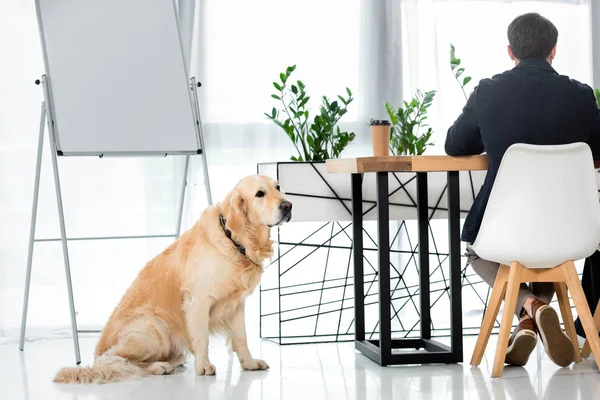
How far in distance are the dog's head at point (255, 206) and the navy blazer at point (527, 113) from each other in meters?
0.65

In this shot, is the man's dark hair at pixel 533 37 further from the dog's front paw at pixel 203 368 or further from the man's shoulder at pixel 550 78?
the dog's front paw at pixel 203 368

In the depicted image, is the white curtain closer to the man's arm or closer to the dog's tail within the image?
the dog's tail

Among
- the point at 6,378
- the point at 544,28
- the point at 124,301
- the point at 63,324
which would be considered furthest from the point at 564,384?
the point at 63,324

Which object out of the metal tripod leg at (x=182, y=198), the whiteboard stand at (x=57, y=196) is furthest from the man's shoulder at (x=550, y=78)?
the metal tripod leg at (x=182, y=198)

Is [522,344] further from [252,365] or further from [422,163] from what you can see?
[252,365]

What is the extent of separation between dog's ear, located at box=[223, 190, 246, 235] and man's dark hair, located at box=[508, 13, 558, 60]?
1082 mm

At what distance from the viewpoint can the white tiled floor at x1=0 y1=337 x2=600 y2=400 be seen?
2.43 m

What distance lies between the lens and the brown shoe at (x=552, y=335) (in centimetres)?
258

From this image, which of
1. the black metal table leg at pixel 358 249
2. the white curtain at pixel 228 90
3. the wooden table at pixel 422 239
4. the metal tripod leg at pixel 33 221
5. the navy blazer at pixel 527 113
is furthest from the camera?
the white curtain at pixel 228 90

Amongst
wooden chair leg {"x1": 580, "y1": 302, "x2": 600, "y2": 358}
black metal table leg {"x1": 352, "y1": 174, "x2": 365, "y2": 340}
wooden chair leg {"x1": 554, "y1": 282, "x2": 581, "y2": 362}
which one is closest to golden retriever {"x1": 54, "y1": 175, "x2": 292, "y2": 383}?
black metal table leg {"x1": 352, "y1": 174, "x2": 365, "y2": 340}

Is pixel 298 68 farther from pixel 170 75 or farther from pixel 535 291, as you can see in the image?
pixel 535 291

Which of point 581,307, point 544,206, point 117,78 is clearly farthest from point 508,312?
point 117,78

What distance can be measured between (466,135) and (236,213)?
82 cm

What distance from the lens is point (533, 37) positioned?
2656 mm
